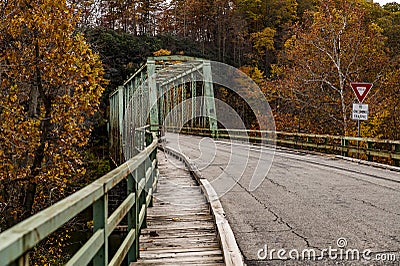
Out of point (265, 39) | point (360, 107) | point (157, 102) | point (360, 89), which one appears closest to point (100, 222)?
point (360, 107)

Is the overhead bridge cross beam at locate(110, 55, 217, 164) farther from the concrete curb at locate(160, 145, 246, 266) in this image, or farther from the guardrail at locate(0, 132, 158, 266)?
the guardrail at locate(0, 132, 158, 266)

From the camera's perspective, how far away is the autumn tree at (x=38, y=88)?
11.6 meters

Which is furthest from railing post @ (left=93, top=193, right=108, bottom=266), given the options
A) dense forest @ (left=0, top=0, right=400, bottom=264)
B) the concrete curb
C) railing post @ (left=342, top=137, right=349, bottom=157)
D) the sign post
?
railing post @ (left=342, top=137, right=349, bottom=157)

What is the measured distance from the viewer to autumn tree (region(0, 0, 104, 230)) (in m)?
11.6

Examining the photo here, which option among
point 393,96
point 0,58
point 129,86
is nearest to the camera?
point 0,58

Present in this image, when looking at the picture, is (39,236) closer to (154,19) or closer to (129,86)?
(129,86)

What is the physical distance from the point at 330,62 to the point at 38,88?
1888 centimetres

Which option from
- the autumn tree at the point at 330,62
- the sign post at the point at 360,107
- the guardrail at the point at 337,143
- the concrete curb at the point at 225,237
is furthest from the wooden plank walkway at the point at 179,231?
the autumn tree at the point at 330,62

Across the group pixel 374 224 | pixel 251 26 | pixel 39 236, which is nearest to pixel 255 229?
pixel 374 224

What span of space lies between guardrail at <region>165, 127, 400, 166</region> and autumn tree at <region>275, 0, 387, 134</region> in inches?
106

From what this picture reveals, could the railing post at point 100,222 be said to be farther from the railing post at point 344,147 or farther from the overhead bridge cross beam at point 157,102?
the railing post at point 344,147

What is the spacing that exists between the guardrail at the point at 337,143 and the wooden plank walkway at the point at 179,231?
7.48 metres

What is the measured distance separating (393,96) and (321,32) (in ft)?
17.9

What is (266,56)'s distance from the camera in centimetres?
6550
